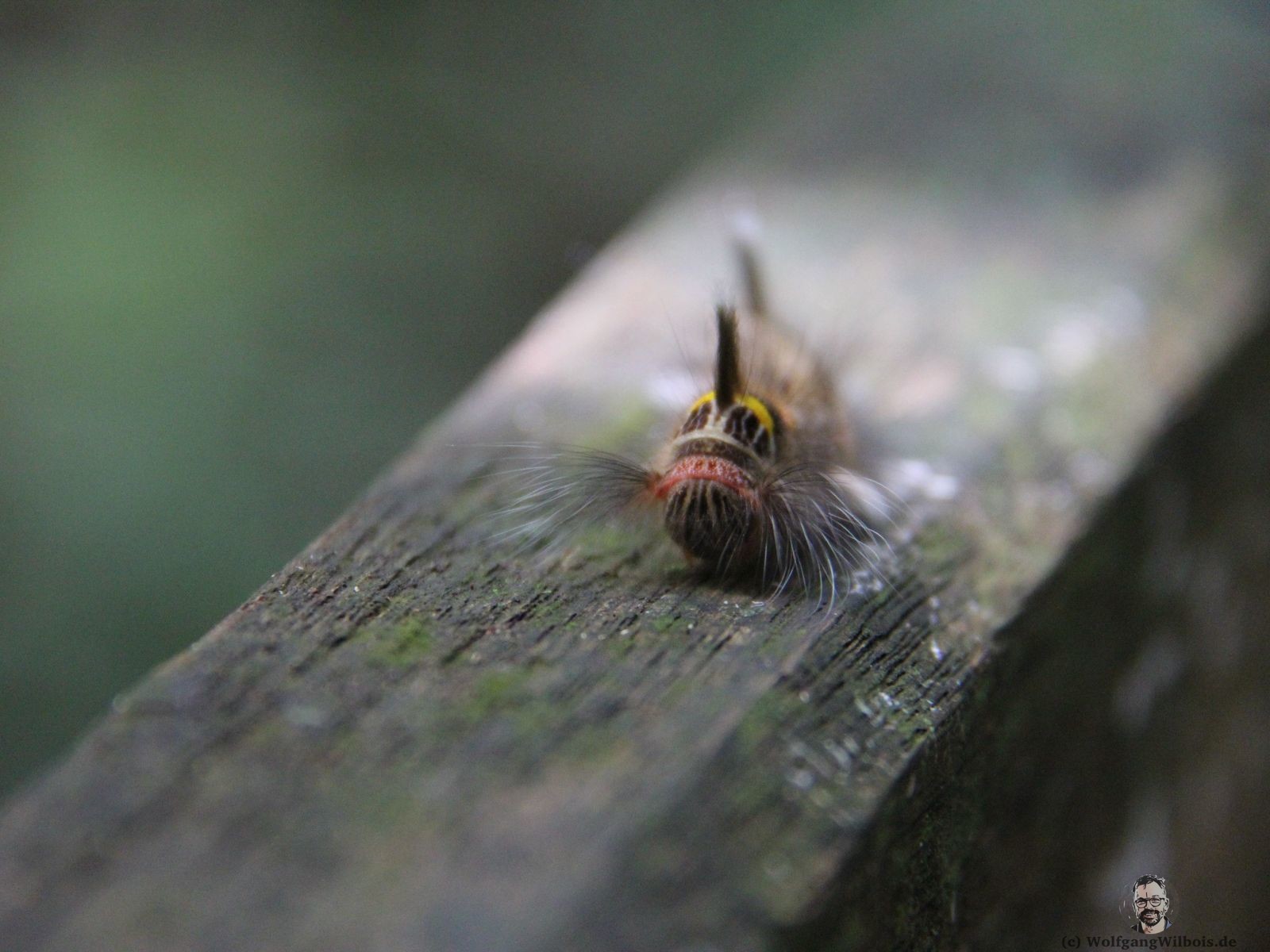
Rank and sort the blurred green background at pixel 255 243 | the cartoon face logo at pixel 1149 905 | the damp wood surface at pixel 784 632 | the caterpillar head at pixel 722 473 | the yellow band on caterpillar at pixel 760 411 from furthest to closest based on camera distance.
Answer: the blurred green background at pixel 255 243 → the cartoon face logo at pixel 1149 905 → the yellow band on caterpillar at pixel 760 411 → the caterpillar head at pixel 722 473 → the damp wood surface at pixel 784 632

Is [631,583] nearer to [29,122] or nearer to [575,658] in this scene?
[575,658]

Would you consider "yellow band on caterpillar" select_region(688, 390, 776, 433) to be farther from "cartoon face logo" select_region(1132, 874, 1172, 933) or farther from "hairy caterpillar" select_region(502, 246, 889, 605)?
"cartoon face logo" select_region(1132, 874, 1172, 933)

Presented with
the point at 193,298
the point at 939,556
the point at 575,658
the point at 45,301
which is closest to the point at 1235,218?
the point at 939,556

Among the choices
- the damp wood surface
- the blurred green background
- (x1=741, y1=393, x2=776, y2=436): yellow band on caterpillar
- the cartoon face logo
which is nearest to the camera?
the damp wood surface

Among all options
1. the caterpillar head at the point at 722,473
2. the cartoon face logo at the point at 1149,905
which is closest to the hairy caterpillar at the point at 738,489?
the caterpillar head at the point at 722,473

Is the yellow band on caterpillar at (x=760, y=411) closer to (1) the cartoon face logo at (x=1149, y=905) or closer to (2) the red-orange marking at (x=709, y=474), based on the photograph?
(2) the red-orange marking at (x=709, y=474)

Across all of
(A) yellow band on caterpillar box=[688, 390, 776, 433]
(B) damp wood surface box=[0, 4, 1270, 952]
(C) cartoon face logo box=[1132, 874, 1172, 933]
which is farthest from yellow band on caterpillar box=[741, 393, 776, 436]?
(C) cartoon face logo box=[1132, 874, 1172, 933]
